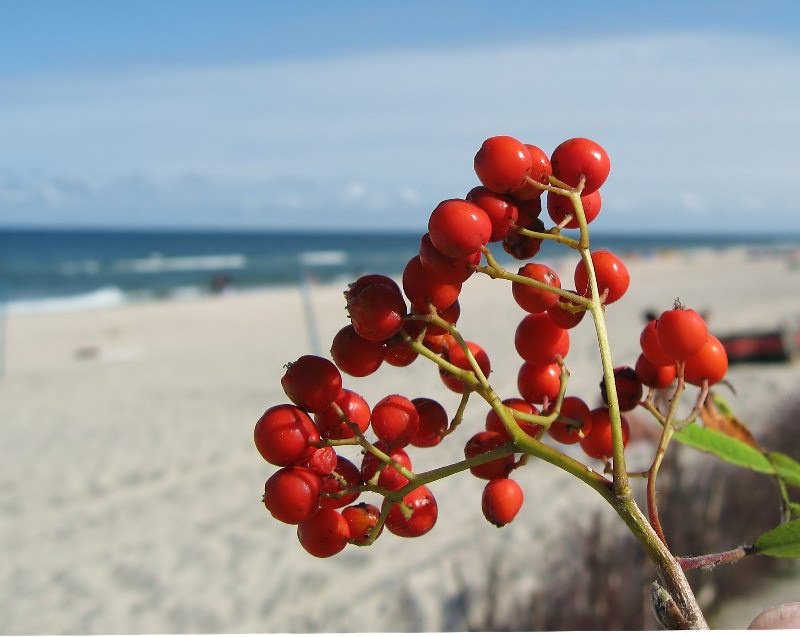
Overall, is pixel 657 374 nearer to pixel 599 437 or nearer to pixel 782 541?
pixel 599 437

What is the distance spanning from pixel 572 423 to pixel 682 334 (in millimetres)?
148

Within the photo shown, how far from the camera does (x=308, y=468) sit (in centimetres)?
86

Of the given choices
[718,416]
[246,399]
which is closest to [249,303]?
[246,399]

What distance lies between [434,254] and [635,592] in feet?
14.3

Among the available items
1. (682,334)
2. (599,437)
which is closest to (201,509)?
(599,437)

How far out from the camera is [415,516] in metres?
0.90

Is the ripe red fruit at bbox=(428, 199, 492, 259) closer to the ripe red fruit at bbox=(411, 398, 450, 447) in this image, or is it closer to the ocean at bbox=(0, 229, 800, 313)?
the ripe red fruit at bbox=(411, 398, 450, 447)

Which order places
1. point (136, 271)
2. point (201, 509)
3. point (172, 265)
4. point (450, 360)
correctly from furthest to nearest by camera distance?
point (172, 265), point (136, 271), point (201, 509), point (450, 360)

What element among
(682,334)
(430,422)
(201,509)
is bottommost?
(201,509)

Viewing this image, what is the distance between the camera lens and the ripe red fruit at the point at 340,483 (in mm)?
866

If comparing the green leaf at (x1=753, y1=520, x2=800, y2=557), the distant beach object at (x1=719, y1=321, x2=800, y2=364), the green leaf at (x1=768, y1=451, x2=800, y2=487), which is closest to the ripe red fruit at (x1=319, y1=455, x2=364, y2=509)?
the green leaf at (x1=753, y1=520, x2=800, y2=557)

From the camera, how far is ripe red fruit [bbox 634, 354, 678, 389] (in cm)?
95

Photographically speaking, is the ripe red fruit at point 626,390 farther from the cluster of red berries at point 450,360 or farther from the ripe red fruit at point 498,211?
the ripe red fruit at point 498,211

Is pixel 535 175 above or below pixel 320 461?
above
